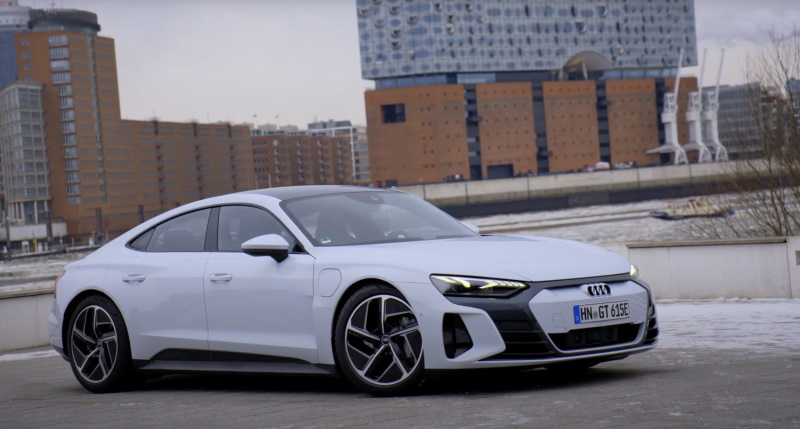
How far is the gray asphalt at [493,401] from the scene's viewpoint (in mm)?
4891

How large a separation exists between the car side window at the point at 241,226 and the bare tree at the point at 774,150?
24.0 meters

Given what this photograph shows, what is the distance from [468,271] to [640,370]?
1.47 meters

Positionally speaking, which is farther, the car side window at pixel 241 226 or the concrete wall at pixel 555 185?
the concrete wall at pixel 555 185

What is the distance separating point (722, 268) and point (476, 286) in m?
8.13

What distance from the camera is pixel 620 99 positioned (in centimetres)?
15738

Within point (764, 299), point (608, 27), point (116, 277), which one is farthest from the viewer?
point (608, 27)

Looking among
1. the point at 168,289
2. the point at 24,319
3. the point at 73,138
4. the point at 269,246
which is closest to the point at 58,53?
the point at 73,138

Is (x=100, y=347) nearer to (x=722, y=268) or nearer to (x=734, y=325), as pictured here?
(x=734, y=325)

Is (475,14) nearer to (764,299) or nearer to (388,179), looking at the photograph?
(388,179)

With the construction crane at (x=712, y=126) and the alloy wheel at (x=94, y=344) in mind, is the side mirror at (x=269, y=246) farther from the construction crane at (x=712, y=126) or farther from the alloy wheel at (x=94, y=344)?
the construction crane at (x=712, y=126)

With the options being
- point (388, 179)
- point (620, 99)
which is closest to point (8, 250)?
point (388, 179)

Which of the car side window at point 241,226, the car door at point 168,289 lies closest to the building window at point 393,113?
the car door at point 168,289

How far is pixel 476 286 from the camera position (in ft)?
19.0

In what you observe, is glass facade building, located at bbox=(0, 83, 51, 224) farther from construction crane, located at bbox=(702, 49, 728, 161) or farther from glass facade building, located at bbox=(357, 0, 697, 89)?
construction crane, located at bbox=(702, 49, 728, 161)
